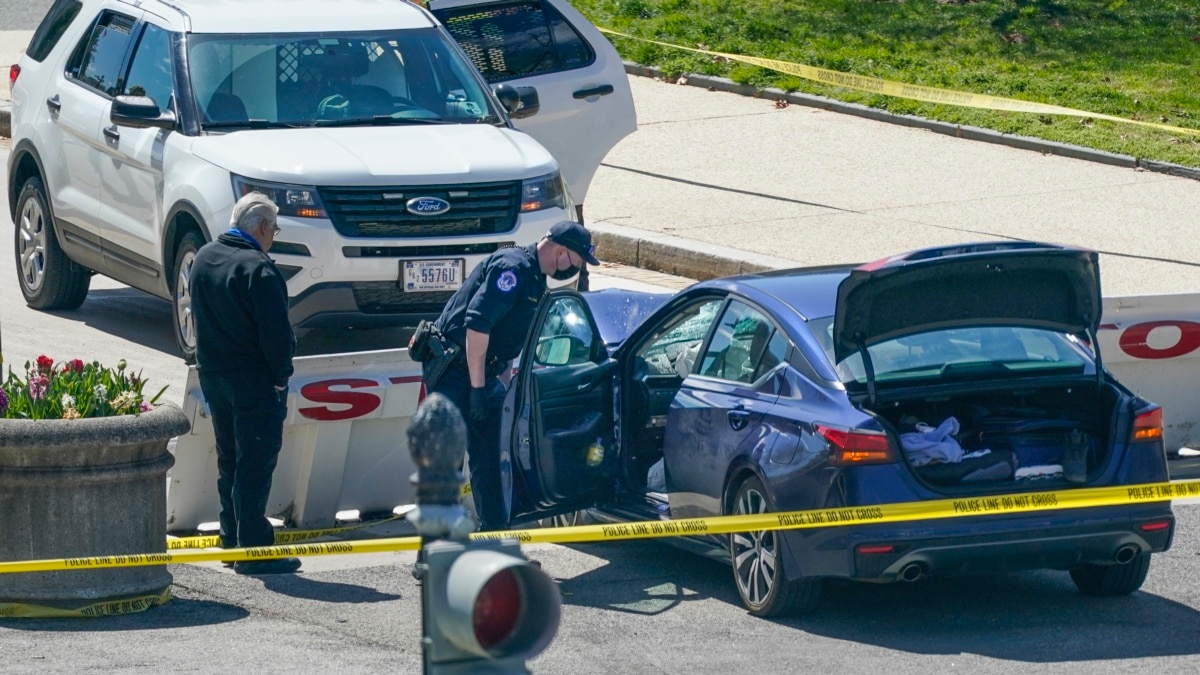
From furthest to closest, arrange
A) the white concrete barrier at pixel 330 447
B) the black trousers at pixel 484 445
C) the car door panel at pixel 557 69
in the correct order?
the car door panel at pixel 557 69 < the white concrete barrier at pixel 330 447 < the black trousers at pixel 484 445

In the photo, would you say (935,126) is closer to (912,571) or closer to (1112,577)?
(1112,577)

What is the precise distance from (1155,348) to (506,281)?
3.79 m

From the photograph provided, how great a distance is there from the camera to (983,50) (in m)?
19.4

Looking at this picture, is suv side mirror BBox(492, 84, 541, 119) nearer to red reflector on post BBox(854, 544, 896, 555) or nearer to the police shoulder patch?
the police shoulder patch

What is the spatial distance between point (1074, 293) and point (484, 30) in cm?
703

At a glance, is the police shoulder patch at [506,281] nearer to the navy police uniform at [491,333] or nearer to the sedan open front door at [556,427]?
the navy police uniform at [491,333]

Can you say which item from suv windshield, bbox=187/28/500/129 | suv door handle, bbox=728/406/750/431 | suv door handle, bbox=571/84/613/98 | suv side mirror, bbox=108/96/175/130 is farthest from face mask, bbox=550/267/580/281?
suv door handle, bbox=571/84/613/98

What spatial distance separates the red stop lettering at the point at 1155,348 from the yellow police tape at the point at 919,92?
6.41 m

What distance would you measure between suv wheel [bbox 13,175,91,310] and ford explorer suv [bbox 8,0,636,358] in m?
0.02

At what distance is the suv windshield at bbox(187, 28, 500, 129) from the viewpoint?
11.1 metres

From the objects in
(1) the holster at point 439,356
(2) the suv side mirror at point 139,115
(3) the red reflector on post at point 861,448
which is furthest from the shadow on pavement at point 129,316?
(3) the red reflector on post at point 861,448

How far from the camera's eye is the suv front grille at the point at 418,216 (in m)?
10.4

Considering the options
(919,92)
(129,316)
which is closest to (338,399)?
(129,316)

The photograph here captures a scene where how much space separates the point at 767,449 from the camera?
7348 millimetres
